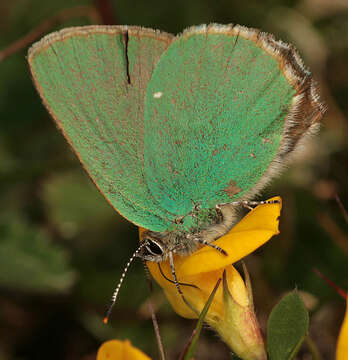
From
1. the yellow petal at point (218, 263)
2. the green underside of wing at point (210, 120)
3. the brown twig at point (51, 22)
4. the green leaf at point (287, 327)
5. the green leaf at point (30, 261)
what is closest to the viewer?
the green leaf at point (287, 327)

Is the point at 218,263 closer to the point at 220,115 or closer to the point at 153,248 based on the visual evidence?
the point at 153,248

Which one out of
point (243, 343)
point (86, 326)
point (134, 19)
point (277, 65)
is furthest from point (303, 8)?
point (243, 343)

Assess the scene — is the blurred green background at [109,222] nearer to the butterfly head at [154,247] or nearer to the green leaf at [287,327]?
the butterfly head at [154,247]

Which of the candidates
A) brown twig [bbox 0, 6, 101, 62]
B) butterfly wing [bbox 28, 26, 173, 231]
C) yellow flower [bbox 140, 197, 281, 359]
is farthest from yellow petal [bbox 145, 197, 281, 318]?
brown twig [bbox 0, 6, 101, 62]

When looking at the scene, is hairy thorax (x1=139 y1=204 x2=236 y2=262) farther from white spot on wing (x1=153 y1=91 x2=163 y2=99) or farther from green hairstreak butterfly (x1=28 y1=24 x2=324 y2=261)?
white spot on wing (x1=153 y1=91 x2=163 y2=99)

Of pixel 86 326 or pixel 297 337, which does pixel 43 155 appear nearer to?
pixel 86 326

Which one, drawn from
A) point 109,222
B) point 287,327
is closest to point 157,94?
point 287,327

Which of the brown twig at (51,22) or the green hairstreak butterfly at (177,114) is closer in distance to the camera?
the green hairstreak butterfly at (177,114)

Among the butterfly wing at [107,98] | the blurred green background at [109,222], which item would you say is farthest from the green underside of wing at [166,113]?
the blurred green background at [109,222]
